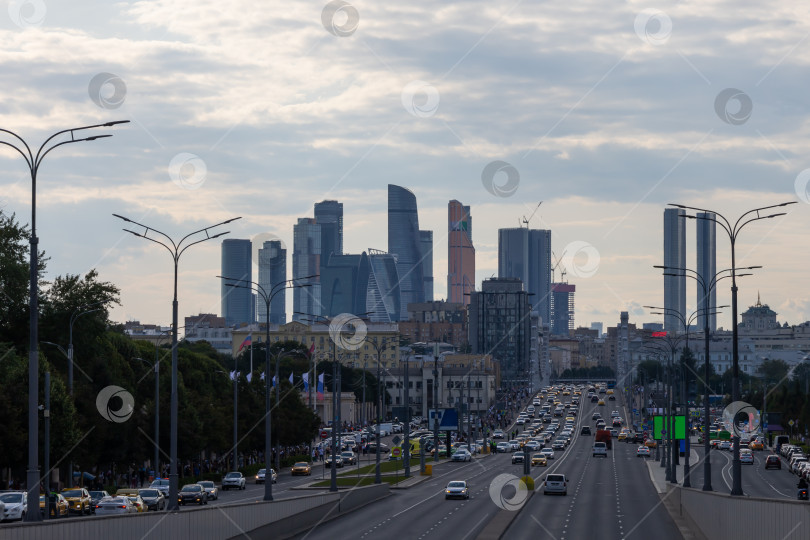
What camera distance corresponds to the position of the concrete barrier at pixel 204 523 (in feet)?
85.8

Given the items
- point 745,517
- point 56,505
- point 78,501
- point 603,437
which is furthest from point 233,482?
point 603,437

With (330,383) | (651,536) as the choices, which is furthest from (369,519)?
(330,383)

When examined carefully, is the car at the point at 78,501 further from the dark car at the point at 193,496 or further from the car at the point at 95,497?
the dark car at the point at 193,496

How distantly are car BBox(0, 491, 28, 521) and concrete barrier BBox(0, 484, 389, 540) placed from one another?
9618 mm

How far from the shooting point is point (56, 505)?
1966 inches

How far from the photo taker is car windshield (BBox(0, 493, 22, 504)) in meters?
47.1

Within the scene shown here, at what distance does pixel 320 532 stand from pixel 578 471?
5119 centimetres

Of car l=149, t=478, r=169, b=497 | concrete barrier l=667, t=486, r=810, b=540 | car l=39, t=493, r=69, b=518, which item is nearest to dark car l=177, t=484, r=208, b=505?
car l=149, t=478, r=169, b=497

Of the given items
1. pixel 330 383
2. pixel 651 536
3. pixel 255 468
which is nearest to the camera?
pixel 651 536

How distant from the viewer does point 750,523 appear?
31.3m

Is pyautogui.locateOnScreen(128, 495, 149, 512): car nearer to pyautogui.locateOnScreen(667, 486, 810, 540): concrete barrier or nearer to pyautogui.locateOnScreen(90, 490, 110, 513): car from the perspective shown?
pyautogui.locateOnScreen(90, 490, 110, 513): car

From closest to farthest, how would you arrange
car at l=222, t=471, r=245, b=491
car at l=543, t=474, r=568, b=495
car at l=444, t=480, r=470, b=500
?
car at l=444, t=480, r=470, b=500 → car at l=543, t=474, r=568, b=495 → car at l=222, t=471, r=245, b=491

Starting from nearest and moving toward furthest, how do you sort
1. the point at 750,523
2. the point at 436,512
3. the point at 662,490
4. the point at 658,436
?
the point at 750,523
the point at 436,512
the point at 662,490
the point at 658,436

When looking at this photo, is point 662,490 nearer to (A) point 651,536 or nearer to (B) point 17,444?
(A) point 651,536
